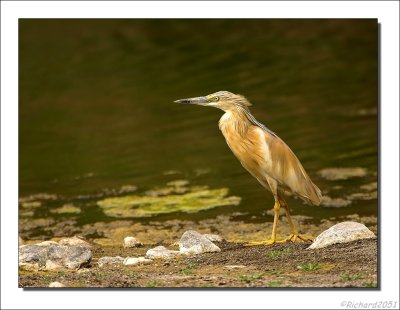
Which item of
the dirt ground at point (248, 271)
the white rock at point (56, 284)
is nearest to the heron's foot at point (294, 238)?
the dirt ground at point (248, 271)

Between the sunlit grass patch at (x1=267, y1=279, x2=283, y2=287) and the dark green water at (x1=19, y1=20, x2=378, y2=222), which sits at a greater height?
the dark green water at (x1=19, y1=20, x2=378, y2=222)

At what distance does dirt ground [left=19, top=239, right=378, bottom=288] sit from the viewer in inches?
288

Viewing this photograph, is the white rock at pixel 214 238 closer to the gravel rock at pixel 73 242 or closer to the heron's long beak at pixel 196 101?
the gravel rock at pixel 73 242

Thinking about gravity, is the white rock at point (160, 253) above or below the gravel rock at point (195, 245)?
below

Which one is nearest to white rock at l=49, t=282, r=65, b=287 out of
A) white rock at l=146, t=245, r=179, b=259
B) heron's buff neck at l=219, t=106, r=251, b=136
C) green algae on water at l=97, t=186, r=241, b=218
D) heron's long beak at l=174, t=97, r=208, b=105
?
white rock at l=146, t=245, r=179, b=259

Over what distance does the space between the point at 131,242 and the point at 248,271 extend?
1942 millimetres

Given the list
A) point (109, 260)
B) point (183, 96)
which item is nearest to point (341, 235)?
point (109, 260)

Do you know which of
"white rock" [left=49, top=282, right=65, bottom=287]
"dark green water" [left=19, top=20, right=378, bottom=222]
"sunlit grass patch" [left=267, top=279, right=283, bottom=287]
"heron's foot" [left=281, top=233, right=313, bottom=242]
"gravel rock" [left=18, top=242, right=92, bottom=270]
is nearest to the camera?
"sunlit grass patch" [left=267, top=279, right=283, bottom=287]

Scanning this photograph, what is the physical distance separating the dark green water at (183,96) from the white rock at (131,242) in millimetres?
1508

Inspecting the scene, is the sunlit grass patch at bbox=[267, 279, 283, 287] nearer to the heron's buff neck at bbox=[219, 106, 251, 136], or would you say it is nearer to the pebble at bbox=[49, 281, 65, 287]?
the pebble at bbox=[49, 281, 65, 287]

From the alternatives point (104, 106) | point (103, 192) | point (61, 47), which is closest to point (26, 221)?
point (103, 192)

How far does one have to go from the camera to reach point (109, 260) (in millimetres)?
8414

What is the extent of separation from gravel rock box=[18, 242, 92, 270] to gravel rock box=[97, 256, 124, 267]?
11 centimetres

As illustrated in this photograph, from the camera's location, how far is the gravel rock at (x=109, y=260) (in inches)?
328
